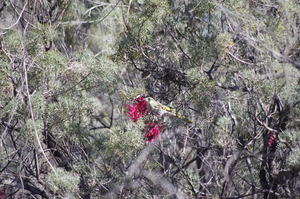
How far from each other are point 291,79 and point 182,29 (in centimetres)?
159

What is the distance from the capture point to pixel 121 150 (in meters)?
2.62

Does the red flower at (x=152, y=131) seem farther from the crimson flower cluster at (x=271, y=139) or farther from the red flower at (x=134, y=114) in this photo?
the crimson flower cluster at (x=271, y=139)

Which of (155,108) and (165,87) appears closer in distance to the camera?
(155,108)

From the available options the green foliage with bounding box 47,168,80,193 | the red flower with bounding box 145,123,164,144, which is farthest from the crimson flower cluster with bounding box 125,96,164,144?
the green foliage with bounding box 47,168,80,193

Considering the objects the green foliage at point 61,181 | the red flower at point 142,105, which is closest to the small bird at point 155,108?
the red flower at point 142,105

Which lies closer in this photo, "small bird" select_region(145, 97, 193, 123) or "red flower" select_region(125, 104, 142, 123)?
"small bird" select_region(145, 97, 193, 123)

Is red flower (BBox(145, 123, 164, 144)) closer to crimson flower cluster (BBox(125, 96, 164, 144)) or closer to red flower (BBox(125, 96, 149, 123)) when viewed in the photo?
crimson flower cluster (BBox(125, 96, 164, 144))

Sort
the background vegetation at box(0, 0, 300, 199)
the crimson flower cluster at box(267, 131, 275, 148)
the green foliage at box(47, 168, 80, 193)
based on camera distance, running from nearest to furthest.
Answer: the background vegetation at box(0, 0, 300, 199), the green foliage at box(47, 168, 80, 193), the crimson flower cluster at box(267, 131, 275, 148)

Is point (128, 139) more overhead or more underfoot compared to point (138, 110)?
more underfoot

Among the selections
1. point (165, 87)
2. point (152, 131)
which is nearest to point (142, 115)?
point (152, 131)

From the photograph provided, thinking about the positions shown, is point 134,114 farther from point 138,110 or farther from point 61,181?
point 61,181

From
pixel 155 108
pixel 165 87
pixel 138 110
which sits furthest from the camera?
pixel 165 87

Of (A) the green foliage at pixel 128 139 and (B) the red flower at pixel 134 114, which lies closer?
(A) the green foliage at pixel 128 139

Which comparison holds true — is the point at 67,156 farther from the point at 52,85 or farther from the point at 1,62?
the point at 1,62
